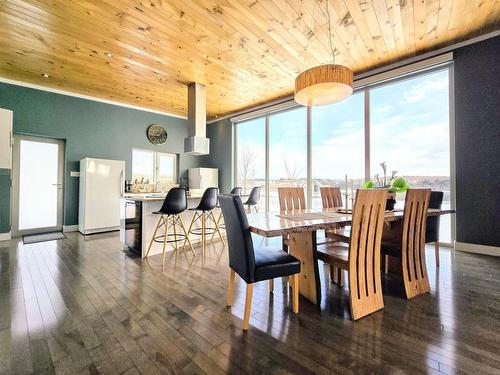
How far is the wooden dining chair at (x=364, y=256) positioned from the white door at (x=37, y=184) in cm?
575

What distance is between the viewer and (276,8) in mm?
2609

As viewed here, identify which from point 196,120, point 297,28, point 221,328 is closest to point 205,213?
point 196,120

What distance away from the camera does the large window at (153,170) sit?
612cm

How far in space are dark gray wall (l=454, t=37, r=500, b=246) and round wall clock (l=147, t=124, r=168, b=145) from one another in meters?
6.38

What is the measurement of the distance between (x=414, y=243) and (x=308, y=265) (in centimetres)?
113

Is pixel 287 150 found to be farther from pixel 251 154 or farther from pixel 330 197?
pixel 330 197

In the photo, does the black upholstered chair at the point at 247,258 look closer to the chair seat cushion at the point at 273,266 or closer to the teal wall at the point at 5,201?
the chair seat cushion at the point at 273,266

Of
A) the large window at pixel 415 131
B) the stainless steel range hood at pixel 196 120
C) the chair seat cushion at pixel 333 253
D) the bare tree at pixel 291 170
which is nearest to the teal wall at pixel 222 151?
the bare tree at pixel 291 170

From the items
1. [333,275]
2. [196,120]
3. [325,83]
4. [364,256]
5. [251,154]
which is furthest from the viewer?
[251,154]

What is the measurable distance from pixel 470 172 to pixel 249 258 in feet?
12.3

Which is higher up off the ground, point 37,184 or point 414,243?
point 37,184

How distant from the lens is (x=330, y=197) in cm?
330

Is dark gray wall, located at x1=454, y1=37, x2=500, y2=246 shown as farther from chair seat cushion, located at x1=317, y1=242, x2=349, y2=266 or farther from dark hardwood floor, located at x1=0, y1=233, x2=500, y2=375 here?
chair seat cushion, located at x1=317, y1=242, x2=349, y2=266

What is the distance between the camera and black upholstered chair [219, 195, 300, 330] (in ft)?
5.17
